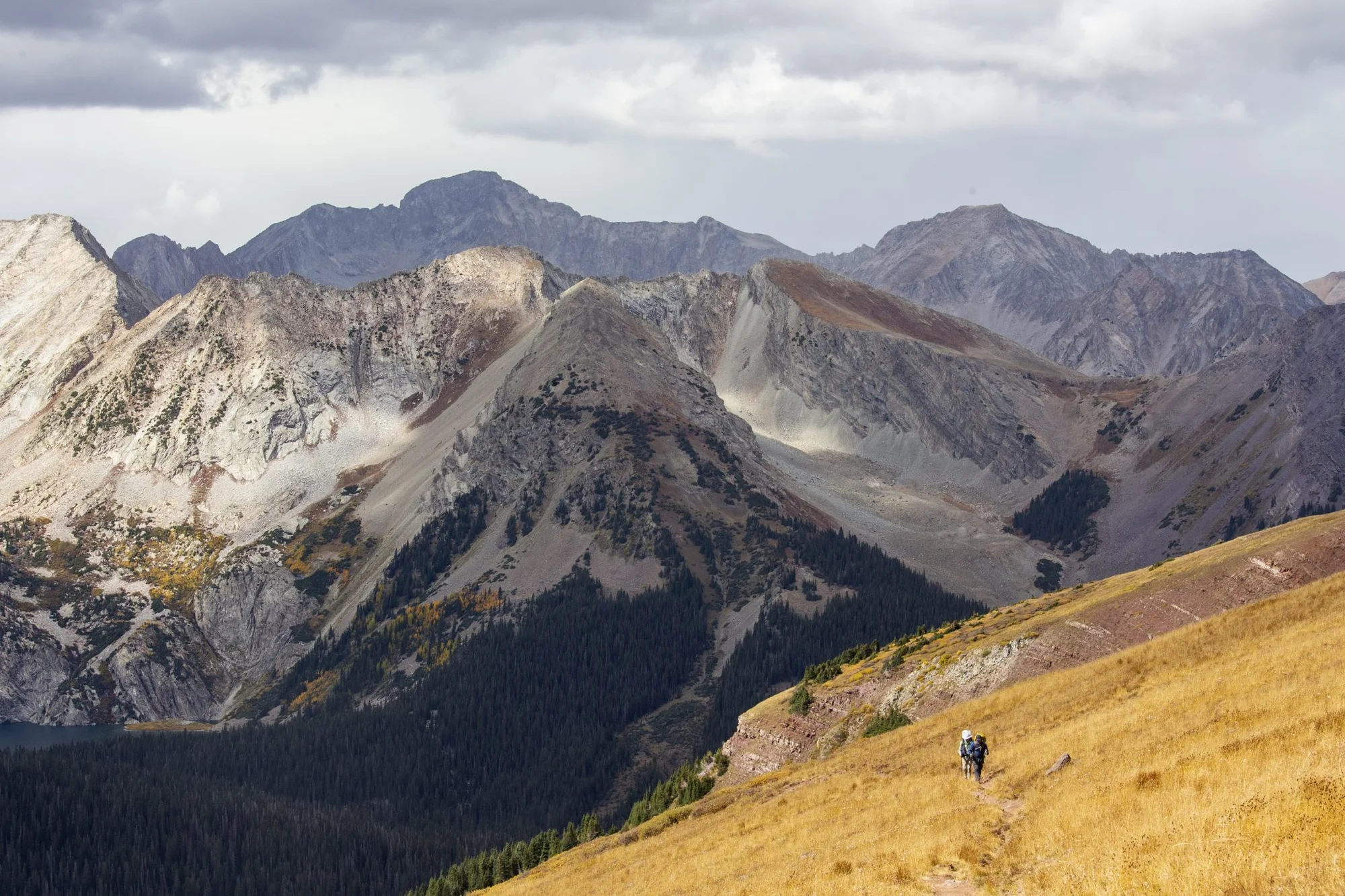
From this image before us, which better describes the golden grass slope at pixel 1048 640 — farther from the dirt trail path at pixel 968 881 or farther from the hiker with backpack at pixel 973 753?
the dirt trail path at pixel 968 881

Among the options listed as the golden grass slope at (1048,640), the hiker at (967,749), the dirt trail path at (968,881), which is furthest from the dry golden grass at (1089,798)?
the golden grass slope at (1048,640)

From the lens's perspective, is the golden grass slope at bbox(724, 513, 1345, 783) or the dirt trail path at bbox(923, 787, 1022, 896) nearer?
the dirt trail path at bbox(923, 787, 1022, 896)

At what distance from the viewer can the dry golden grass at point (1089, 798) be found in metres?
28.1

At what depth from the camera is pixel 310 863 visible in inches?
6550

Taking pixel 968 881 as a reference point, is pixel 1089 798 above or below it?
above

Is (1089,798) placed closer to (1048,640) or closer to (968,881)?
(968,881)

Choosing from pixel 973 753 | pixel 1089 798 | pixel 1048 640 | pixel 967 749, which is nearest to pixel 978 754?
pixel 973 753

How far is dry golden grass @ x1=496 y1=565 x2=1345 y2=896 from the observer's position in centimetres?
2808

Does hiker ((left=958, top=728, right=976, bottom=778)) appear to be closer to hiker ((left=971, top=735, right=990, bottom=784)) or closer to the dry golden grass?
hiker ((left=971, top=735, right=990, bottom=784))

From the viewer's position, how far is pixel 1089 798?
36.8 metres

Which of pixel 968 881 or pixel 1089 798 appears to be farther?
pixel 1089 798

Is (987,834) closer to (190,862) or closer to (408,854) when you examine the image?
(408,854)

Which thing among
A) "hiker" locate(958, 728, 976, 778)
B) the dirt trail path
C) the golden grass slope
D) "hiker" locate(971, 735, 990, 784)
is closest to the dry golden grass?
the dirt trail path

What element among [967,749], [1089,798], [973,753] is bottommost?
[973,753]
